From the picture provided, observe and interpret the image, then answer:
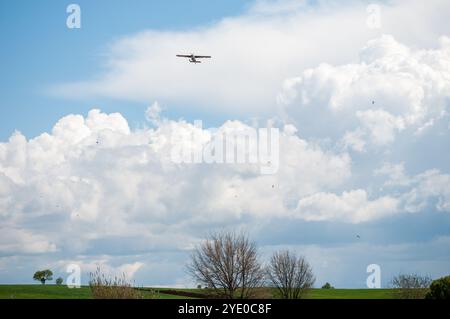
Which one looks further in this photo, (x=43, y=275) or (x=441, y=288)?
(x=43, y=275)

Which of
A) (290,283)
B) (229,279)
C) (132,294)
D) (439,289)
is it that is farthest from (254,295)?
(132,294)

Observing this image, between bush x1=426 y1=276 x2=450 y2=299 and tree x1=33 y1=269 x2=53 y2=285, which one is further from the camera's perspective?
tree x1=33 y1=269 x2=53 y2=285

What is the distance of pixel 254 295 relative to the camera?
9588 cm

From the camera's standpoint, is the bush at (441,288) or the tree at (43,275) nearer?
the bush at (441,288)
